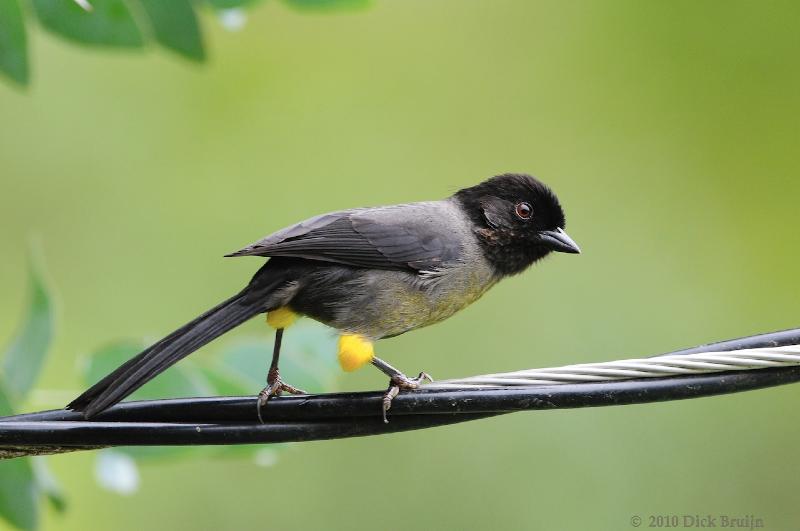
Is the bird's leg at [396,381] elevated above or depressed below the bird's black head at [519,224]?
below

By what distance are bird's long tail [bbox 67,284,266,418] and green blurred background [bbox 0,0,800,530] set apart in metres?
2.96

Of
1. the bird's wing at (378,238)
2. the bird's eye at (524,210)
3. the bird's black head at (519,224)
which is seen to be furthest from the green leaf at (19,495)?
the bird's eye at (524,210)

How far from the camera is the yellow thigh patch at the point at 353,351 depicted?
12.8 ft

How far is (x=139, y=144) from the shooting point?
8.24 m

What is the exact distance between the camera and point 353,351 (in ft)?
12.9

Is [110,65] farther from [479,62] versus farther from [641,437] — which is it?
[641,437]

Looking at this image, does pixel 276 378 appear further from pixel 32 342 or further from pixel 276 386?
pixel 32 342

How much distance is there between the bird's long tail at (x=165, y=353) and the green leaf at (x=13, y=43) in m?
0.91

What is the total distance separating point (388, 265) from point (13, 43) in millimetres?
1611

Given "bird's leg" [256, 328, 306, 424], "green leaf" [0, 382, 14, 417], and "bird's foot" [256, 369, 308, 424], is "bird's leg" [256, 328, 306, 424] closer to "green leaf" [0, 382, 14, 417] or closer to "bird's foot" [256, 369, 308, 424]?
"bird's foot" [256, 369, 308, 424]

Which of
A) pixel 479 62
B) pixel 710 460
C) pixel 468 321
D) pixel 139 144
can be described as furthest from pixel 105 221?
pixel 710 460

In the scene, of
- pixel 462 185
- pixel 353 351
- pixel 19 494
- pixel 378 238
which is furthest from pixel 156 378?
pixel 462 185

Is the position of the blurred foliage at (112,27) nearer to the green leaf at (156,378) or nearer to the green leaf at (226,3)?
the green leaf at (226,3)

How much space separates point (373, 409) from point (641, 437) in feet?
15.2
